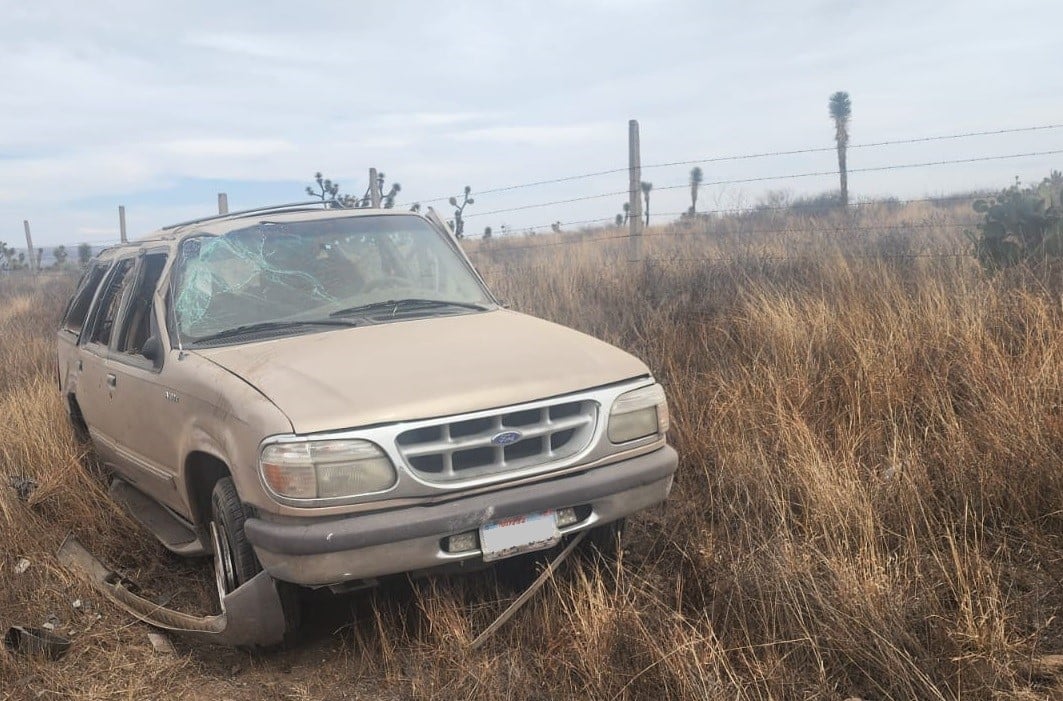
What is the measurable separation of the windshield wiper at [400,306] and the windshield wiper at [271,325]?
112 millimetres

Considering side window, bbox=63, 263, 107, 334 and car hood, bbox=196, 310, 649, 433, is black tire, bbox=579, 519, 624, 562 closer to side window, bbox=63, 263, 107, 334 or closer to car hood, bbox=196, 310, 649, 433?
car hood, bbox=196, 310, 649, 433

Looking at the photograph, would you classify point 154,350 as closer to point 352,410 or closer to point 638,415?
point 352,410

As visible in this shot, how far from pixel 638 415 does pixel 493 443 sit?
2.19 feet

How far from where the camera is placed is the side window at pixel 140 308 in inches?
183

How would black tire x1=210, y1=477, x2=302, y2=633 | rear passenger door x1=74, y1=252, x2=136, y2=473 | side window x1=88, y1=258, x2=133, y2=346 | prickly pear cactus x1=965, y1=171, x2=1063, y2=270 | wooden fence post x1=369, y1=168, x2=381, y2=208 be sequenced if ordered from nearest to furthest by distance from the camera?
black tire x1=210, y1=477, x2=302, y2=633 < rear passenger door x1=74, y1=252, x2=136, y2=473 < side window x1=88, y1=258, x2=133, y2=346 < prickly pear cactus x1=965, y1=171, x2=1063, y2=270 < wooden fence post x1=369, y1=168, x2=381, y2=208

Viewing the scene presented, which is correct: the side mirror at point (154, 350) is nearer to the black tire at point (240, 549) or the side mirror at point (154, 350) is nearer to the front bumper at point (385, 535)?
the black tire at point (240, 549)

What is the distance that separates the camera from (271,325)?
4.09m

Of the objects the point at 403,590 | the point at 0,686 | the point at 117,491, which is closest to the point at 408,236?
the point at 403,590

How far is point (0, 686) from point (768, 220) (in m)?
12.9

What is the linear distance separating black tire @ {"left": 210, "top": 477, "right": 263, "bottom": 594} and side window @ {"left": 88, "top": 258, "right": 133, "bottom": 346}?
1979mm

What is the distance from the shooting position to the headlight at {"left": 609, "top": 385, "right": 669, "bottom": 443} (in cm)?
350

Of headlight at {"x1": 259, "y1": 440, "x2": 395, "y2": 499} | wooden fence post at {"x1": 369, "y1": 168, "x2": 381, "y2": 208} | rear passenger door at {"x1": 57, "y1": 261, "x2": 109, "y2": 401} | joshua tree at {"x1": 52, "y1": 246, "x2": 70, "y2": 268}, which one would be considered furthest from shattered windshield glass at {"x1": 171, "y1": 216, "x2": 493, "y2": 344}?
joshua tree at {"x1": 52, "y1": 246, "x2": 70, "y2": 268}

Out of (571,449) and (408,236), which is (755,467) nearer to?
(571,449)

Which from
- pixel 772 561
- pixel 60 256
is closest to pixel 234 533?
pixel 772 561
